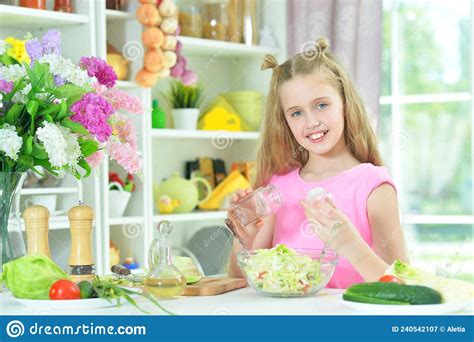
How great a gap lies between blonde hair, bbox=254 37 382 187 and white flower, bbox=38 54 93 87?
1.90 feet

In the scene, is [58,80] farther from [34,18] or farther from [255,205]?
[34,18]

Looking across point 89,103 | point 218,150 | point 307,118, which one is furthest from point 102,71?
point 218,150

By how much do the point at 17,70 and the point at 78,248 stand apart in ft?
1.20

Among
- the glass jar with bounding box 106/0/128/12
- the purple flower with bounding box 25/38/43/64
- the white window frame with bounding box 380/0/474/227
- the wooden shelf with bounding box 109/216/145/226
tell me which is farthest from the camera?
the white window frame with bounding box 380/0/474/227

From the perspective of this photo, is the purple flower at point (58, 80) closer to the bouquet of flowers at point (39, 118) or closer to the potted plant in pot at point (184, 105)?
the bouquet of flowers at point (39, 118)

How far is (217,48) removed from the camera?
4035 millimetres

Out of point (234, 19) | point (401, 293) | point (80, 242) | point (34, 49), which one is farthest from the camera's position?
point (234, 19)

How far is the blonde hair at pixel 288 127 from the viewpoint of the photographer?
6.82 feet

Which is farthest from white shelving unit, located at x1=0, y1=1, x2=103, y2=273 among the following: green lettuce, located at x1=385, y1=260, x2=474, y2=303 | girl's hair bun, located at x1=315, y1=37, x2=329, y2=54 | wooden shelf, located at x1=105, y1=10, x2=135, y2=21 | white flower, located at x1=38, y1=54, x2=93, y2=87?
green lettuce, located at x1=385, y1=260, x2=474, y2=303

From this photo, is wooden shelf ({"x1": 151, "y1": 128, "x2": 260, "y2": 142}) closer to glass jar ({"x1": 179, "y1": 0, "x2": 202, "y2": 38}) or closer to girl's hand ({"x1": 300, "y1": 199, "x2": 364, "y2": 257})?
glass jar ({"x1": 179, "y1": 0, "x2": 202, "y2": 38})

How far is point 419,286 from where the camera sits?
1321mm

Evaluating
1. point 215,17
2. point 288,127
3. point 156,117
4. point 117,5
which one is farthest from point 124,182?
point 288,127

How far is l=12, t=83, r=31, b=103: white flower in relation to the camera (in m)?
1.57

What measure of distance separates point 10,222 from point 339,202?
0.85 meters
